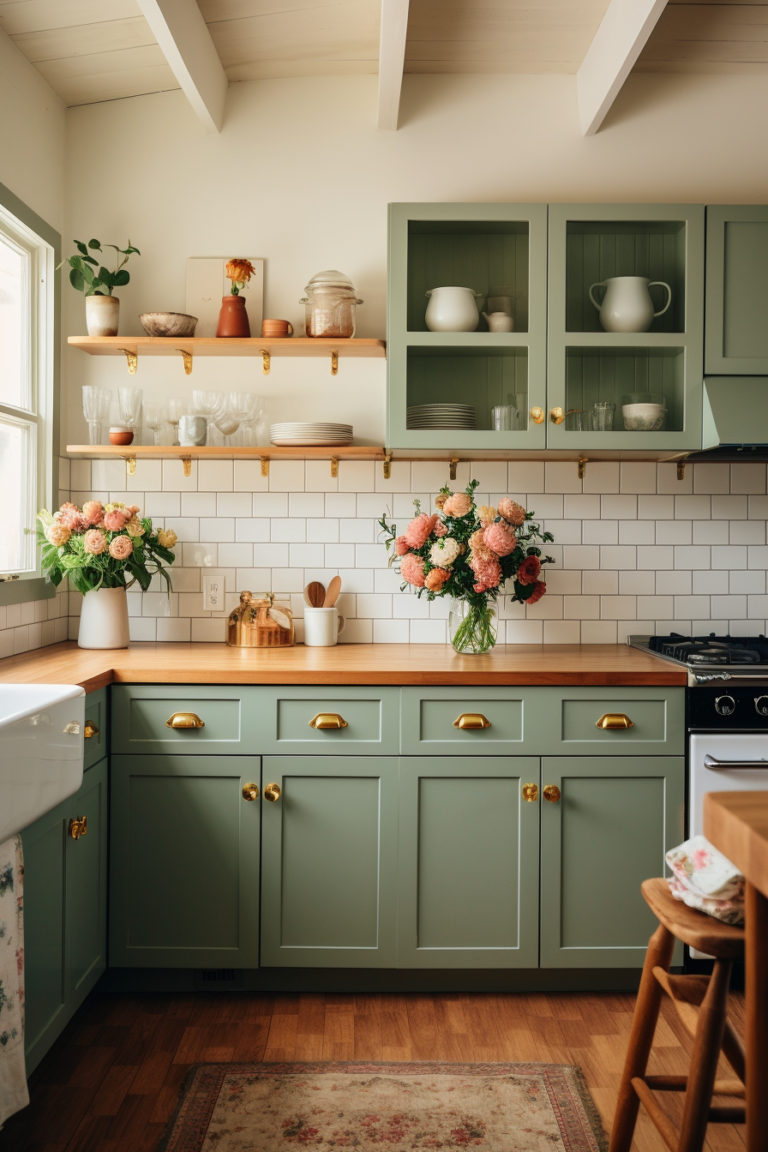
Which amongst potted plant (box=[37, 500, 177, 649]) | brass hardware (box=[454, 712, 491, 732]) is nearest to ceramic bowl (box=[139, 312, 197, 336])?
potted plant (box=[37, 500, 177, 649])

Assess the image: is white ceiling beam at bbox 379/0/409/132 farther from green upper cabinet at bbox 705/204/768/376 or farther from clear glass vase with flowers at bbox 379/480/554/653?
clear glass vase with flowers at bbox 379/480/554/653

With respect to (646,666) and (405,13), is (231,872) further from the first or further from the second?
(405,13)

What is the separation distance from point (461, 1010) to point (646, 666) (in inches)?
43.9

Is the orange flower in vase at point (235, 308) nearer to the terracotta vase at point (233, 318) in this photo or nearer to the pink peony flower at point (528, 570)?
the terracotta vase at point (233, 318)

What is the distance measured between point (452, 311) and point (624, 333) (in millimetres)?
545

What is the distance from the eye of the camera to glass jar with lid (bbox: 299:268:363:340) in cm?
281

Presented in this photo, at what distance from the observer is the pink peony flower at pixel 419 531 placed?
103 inches

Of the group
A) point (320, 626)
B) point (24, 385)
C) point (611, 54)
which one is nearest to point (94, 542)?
point (24, 385)

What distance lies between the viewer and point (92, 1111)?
6.35 feet

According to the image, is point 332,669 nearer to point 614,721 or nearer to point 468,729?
point 468,729

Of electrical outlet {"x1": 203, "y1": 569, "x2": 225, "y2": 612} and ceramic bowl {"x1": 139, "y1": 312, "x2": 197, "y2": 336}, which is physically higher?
ceramic bowl {"x1": 139, "y1": 312, "x2": 197, "y2": 336}

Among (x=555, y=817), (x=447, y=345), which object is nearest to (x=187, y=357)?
(x=447, y=345)

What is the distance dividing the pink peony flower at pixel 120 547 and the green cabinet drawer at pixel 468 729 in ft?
3.27

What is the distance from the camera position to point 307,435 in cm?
278
